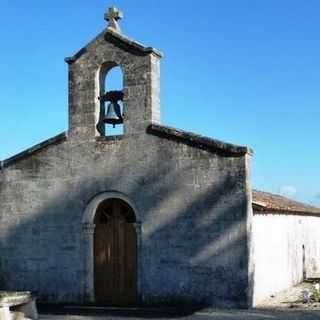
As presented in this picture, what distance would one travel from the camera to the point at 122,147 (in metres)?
13.0

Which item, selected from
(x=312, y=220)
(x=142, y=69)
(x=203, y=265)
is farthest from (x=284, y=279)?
(x=142, y=69)

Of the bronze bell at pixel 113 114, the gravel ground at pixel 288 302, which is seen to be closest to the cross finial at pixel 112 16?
the bronze bell at pixel 113 114

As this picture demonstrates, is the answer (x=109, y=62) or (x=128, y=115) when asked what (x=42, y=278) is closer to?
(x=128, y=115)

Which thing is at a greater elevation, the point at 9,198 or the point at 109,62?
the point at 109,62

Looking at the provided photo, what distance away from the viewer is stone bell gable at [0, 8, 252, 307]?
39.1ft

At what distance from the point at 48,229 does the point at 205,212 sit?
3.88 m

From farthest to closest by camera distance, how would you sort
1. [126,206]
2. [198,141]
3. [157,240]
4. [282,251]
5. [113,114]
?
[282,251]
[113,114]
[126,206]
[157,240]
[198,141]

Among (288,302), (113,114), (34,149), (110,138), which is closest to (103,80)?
(113,114)

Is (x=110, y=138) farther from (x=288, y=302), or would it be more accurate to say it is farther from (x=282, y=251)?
(x=282, y=251)

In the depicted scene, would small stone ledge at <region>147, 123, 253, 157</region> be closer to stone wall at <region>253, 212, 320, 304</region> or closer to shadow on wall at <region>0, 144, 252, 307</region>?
shadow on wall at <region>0, 144, 252, 307</region>

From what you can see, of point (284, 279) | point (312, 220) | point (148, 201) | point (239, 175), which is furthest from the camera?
point (312, 220)

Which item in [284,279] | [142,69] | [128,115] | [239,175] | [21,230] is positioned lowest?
[284,279]

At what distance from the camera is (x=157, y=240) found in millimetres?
12477

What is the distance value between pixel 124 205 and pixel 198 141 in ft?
7.40
